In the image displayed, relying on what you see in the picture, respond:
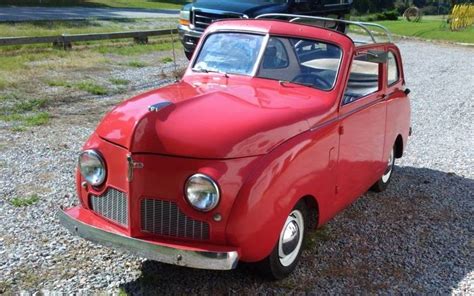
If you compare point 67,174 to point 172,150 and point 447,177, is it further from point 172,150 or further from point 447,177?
point 447,177

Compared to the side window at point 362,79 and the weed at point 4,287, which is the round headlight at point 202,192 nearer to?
the weed at point 4,287

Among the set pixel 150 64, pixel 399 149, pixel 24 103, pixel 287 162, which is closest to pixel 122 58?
pixel 150 64

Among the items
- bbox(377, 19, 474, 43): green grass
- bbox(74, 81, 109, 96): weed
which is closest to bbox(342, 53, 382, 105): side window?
bbox(74, 81, 109, 96): weed

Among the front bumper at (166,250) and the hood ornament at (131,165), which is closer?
the front bumper at (166,250)

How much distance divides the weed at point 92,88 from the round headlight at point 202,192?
23.8 feet

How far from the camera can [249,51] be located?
4652 millimetres

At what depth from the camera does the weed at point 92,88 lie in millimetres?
10070

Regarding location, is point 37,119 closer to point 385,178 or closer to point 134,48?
point 385,178

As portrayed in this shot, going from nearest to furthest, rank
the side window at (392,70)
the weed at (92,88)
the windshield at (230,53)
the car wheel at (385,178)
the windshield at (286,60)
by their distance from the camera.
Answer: the windshield at (286,60) → the windshield at (230,53) → the side window at (392,70) → the car wheel at (385,178) → the weed at (92,88)

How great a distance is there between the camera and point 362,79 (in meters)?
5.01

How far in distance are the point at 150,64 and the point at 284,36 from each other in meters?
9.27

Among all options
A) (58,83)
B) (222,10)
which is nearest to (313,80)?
(222,10)

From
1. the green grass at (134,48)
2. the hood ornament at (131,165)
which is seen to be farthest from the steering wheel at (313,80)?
the green grass at (134,48)

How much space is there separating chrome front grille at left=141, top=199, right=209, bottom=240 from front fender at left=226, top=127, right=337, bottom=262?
203 millimetres
